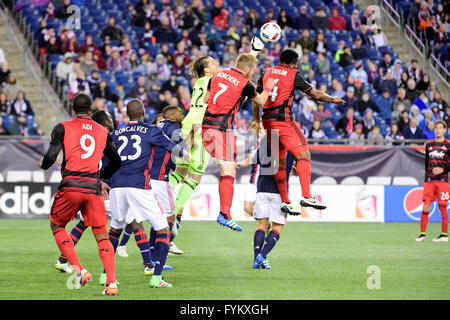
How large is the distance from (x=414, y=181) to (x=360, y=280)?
38.0 ft

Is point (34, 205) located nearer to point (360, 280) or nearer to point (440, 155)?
point (440, 155)

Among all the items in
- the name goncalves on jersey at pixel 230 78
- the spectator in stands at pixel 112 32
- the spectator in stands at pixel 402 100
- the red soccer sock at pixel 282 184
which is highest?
the spectator in stands at pixel 112 32

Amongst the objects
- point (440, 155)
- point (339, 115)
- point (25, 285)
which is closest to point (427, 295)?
point (25, 285)

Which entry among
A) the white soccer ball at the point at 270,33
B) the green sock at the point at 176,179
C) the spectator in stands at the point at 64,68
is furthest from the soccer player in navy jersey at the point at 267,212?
the spectator in stands at the point at 64,68

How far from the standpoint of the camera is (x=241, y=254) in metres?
12.9

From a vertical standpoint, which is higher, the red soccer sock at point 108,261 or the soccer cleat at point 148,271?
the red soccer sock at point 108,261

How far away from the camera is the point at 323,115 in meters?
23.0

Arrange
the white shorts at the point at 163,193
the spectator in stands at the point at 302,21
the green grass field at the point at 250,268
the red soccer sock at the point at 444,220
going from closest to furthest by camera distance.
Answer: the green grass field at the point at 250,268, the white shorts at the point at 163,193, the red soccer sock at the point at 444,220, the spectator in stands at the point at 302,21

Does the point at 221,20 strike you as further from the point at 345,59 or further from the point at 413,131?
the point at 413,131

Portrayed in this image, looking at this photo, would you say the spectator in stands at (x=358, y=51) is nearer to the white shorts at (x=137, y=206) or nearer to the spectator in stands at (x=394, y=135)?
the spectator in stands at (x=394, y=135)

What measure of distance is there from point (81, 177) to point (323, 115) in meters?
15.5

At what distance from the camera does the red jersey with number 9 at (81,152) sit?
820cm

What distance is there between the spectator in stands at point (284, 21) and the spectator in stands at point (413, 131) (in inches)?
249

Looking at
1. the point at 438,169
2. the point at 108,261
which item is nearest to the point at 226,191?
the point at 108,261
